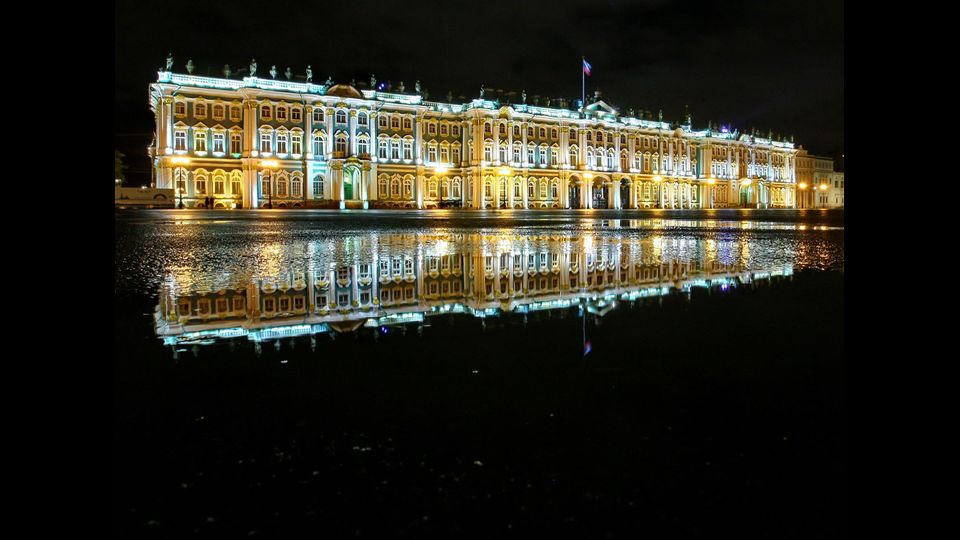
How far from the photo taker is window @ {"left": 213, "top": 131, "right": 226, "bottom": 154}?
43.5 metres

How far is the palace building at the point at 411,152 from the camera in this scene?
4316cm

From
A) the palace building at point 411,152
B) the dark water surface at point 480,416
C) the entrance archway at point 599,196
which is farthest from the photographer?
the entrance archway at point 599,196

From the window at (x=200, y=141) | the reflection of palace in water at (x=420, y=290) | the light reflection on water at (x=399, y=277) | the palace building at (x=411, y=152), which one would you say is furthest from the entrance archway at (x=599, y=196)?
the reflection of palace in water at (x=420, y=290)

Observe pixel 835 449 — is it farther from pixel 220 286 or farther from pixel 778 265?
pixel 778 265

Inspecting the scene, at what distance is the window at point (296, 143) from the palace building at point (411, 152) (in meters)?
0.08

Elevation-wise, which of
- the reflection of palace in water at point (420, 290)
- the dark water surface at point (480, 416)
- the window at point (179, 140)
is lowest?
the dark water surface at point (480, 416)

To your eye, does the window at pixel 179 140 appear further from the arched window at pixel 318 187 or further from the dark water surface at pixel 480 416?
the dark water surface at pixel 480 416

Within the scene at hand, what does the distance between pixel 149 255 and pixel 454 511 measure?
23.1ft

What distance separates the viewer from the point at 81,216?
44.8 inches

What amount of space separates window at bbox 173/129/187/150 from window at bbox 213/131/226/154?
6.34 feet

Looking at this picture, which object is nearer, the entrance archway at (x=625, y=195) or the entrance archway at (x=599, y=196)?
the entrance archway at (x=599, y=196)

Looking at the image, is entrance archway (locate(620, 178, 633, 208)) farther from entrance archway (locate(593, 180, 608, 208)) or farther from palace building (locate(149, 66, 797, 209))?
entrance archway (locate(593, 180, 608, 208))

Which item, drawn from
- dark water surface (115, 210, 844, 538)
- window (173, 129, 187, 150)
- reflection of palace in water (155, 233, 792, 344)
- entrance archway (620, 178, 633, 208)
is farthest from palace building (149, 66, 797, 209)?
dark water surface (115, 210, 844, 538)

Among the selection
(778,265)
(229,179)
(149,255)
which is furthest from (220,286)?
(229,179)
